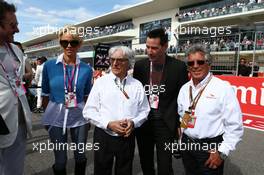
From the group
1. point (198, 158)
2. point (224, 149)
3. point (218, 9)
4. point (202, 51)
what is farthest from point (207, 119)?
point (218, 9)

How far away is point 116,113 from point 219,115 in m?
0.94

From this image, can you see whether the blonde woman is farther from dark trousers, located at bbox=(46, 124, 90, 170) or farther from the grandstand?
the grandstand

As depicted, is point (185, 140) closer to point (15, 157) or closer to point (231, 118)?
point (231, 118)

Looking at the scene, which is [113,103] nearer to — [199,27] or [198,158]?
[198,158]

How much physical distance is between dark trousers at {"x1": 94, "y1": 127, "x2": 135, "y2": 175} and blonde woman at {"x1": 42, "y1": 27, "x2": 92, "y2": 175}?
0.40 meters

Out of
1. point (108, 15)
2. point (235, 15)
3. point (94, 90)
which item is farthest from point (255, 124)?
point (108, 15)

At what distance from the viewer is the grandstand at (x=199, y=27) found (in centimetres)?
1109

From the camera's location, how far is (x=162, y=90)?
3217mm

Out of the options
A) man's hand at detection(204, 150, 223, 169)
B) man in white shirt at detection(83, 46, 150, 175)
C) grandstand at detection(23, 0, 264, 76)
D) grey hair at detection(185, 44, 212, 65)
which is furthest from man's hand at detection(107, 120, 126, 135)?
grandstand at detection(23, 0, 264, 76)

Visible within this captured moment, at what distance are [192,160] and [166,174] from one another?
671 mm

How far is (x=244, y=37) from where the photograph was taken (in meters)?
11.6

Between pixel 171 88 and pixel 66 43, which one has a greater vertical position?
pixel 66 43

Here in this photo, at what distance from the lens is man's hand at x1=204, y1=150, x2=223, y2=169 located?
2.44 meters

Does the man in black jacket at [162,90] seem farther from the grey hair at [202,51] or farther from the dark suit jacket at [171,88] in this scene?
the grey hair at [202,51]
